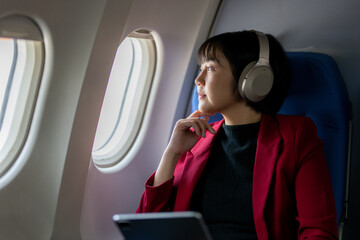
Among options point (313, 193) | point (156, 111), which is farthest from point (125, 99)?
point (313, 193)

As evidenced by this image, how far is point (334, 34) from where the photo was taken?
2.05m

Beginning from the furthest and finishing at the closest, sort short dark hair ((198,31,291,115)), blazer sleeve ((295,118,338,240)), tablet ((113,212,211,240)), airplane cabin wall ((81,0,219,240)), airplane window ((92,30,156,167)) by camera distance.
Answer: airplane window ((92,30,156,167)) → airplane cabin wall ((81,0,219,240)) → short dark hair ((198,31,291,115)) → blazer sleeve ((295,118,338,240)) → tablet ((113,212,211,240))

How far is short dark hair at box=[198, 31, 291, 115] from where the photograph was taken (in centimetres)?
179

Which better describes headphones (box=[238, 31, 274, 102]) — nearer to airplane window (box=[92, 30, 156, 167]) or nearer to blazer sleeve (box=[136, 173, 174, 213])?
blazer sleeve (box=[136, 173, 174, 213])

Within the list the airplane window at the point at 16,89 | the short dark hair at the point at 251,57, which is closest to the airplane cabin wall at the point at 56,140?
the airplane window at the point at 16,89

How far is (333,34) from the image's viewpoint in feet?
6.74

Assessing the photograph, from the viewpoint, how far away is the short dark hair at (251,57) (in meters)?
1.79

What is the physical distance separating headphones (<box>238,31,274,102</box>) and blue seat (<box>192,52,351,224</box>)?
0.22 metres

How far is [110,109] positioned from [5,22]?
96cm

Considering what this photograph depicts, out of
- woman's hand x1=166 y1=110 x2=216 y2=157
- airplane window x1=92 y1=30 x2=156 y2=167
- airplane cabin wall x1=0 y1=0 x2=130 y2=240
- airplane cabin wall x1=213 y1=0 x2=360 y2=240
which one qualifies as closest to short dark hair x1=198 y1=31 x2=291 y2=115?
woman's hand x1=166 y1=110 x2=216 y2=157

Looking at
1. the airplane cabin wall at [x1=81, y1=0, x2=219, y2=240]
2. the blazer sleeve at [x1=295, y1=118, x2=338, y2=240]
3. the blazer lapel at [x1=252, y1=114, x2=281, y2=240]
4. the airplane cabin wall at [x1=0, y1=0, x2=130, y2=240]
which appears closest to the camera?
the blazer sleeve at [x1=295, y1=118, x2=338, y2=240]

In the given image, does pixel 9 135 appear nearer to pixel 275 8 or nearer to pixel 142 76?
pixel 142 76

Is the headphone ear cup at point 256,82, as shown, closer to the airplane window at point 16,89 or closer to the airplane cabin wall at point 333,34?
the airplane cabin wall at point 333,34

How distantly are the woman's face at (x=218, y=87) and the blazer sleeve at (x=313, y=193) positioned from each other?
0.32 m
